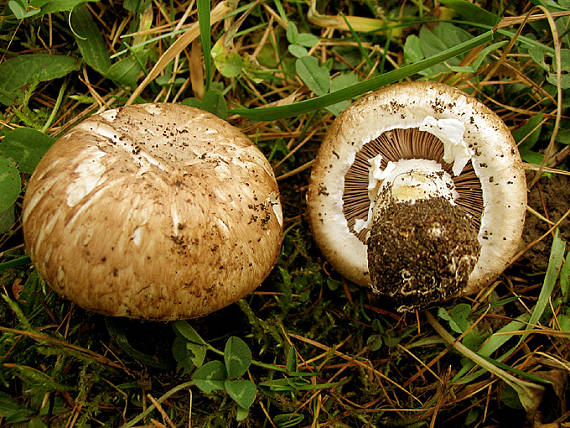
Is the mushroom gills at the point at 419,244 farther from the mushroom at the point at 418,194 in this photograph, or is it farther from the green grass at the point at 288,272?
the green grass at the point at 288,272

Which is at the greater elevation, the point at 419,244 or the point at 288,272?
the point at 419,244

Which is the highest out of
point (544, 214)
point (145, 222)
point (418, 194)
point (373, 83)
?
point (373, 83)

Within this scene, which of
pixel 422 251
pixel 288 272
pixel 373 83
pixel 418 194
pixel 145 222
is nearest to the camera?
pixel 145 222

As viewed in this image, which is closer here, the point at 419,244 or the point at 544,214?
the point at 419,244

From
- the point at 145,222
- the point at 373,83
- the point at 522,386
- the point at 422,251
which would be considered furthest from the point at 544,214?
the point at 145,222

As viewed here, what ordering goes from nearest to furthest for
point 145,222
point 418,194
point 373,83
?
point 145,222 → point 418,194 → point 373,83

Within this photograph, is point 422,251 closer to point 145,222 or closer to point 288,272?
point 288,272

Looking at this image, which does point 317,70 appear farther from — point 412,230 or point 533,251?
point 533,251

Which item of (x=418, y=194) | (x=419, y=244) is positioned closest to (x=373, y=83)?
(x=418, y=194)

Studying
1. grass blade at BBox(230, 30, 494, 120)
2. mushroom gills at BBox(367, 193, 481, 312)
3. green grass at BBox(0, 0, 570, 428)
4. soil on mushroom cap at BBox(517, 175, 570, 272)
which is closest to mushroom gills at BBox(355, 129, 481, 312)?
mushroom gills at BBox(367, 193, 481, 312)
